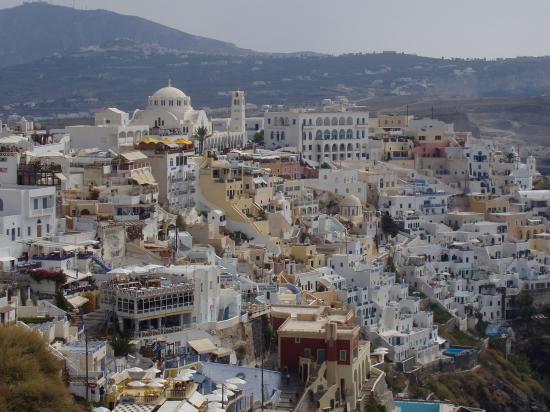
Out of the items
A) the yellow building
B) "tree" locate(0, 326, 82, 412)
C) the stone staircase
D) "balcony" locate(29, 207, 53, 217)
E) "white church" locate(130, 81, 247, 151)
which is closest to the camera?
"tree" locate(0, 326, 82, 412)

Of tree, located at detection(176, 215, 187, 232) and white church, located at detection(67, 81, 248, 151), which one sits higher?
white church, located at detection(67, 81, 248, 151)

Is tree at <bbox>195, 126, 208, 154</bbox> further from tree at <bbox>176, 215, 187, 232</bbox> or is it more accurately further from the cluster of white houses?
tree at <bbox>176, 215, 187, 232</bbox>

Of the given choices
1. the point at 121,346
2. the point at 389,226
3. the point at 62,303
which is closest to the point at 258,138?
the point at 389,226

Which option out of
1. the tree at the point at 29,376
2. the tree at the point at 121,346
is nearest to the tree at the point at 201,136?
the tree at the point at 121,346

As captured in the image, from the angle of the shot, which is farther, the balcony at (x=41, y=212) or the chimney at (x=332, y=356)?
the balcony at (x=41, y=212)

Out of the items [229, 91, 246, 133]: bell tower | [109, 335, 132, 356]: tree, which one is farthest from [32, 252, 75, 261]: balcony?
[229, 91, 246, 133]: bell tower

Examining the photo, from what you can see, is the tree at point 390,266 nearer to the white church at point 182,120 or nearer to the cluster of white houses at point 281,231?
the cluster of white houses at point 281,231

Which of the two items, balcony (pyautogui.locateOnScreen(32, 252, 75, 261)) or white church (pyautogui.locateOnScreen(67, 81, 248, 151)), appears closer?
balcony (pyautogui.locateOnScreen(32, 252, 75, 261))
